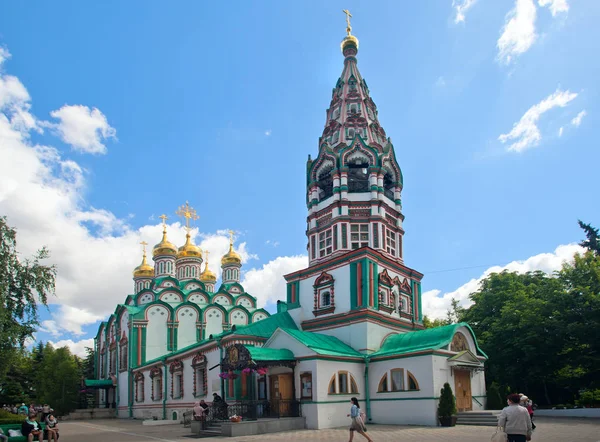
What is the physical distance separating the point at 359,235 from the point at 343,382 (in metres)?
6.82

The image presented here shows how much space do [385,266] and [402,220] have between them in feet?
11.0

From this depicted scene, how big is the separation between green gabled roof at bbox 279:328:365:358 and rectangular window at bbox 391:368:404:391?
1421mm

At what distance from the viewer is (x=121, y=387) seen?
34500 mm

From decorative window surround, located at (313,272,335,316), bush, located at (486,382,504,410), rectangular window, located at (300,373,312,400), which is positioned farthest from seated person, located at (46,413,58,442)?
bush, located at (486,382,504,410)

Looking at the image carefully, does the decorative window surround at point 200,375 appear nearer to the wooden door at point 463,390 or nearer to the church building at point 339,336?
the church building at point 339,336

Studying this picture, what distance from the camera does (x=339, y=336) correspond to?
21484 mm

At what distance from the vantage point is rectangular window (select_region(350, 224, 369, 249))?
2311cm

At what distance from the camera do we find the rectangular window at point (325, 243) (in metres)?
23.7

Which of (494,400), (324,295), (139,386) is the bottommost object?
(139,386)

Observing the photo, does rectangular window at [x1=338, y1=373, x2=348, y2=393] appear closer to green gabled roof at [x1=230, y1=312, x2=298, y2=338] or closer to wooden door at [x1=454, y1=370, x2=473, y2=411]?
green gabled roof at [x1=230, y1=312, x2=298, y2=338]

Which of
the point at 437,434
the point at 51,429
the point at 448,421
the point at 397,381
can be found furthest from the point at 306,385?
the point at 51,429

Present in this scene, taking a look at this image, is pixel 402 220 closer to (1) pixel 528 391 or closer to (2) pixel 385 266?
(2) pixel 385 266

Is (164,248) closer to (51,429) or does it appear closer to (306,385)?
(306,385)

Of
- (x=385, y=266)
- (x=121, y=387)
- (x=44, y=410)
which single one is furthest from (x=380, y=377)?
(x=121, y=387)
